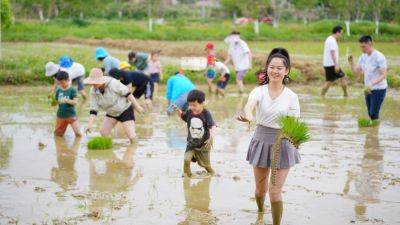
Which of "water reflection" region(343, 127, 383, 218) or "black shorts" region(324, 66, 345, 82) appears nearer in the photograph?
"water reflection" region(343, 127, 383, 218)

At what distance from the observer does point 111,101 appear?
1097 centimetres

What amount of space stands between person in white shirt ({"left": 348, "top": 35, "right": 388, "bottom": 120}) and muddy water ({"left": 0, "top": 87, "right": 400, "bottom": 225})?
0.65 meters

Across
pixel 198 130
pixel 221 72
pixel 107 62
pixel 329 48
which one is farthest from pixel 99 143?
pixel 329 48

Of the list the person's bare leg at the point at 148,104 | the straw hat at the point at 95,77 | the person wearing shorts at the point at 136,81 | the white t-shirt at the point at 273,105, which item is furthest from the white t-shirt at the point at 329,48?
the white t-shirt at the point at 273,105

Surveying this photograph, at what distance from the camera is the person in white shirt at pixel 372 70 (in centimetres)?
1231

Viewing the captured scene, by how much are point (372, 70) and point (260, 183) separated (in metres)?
6.30

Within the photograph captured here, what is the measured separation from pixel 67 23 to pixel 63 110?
3897cm

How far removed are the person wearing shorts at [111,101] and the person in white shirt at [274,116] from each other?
4480 mm

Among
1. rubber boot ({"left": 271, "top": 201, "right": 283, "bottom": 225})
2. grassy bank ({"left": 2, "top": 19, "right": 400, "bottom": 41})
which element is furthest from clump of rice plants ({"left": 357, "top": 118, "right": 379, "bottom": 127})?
grassy bank ({"left": 2, "top": 19, "right": 400, "bottom": 41})

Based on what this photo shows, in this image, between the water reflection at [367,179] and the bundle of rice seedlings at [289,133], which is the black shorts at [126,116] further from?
the bundle of rice seedlings at [289,133]

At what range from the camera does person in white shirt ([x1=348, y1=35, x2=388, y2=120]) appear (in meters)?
12.3

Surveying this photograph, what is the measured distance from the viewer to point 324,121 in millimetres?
13938

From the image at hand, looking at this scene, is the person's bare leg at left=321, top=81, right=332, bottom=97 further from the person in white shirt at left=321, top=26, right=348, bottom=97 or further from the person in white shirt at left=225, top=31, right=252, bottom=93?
the person in white shirt at left=225, top=31, right=252, bottom=93

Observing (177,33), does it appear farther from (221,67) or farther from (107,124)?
(107,124)
